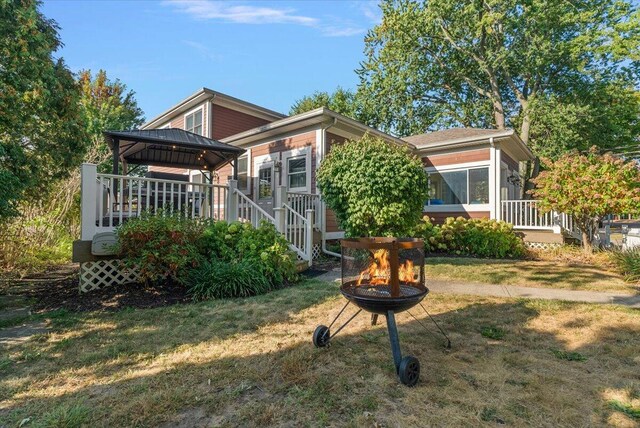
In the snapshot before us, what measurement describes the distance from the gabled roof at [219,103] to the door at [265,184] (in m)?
3.67

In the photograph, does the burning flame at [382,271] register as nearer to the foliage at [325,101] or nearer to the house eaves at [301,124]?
Result: the house eaves at [301,124]

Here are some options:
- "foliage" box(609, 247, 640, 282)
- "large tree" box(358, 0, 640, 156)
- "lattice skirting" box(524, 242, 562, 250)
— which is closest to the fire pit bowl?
"foliage" box(609, 247, 640, 282)

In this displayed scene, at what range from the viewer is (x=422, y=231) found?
9117 mm

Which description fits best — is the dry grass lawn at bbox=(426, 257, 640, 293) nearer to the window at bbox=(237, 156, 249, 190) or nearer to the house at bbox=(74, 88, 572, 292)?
the house at bbox=(74, 88, 572, 292)

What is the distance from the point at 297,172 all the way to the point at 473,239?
5.20 meters

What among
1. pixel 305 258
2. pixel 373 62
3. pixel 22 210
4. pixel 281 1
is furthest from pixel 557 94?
pixel 22 210

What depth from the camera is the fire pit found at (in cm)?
243

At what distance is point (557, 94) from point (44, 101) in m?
22.4

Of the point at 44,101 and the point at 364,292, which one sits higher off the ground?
the point at 44,101

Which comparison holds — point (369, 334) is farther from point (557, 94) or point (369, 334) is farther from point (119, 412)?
point (557, 94)

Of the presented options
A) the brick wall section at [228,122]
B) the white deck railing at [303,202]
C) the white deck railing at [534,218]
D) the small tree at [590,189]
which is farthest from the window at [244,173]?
the small tree at [590,189]

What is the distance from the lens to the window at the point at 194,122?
41.6ft

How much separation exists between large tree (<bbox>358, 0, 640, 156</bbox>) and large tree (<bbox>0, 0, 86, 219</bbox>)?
55.8ft

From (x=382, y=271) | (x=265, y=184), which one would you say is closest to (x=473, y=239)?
(x=265, y=184)
